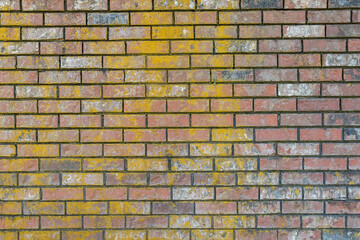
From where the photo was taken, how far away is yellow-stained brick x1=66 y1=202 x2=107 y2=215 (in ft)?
5.74

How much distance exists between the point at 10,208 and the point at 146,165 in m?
0.94

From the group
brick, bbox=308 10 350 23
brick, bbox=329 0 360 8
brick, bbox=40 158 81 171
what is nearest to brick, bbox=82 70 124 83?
brick, bbox=40 158 81 171

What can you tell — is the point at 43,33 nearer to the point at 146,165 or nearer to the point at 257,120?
the point at 146,165

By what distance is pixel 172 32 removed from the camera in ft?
5.69

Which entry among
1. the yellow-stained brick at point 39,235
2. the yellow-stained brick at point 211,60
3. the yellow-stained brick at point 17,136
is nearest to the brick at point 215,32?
the yellow-stained brick at point 211,60

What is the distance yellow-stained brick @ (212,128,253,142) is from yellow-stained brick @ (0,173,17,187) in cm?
134

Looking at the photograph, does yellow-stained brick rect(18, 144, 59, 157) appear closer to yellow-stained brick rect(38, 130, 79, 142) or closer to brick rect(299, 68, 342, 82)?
yellow-stained brick rect(38, 130, 79, 142)

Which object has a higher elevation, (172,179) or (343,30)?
(343,30)

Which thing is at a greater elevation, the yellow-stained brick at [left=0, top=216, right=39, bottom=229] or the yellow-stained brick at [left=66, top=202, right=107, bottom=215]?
the yellow-stained brick at [left=66, top=202, right=107, bottom=215]

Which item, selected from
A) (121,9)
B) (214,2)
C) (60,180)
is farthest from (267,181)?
(121,9)

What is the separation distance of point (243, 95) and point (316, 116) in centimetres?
49

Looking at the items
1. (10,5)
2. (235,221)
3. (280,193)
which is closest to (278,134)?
(280,193)

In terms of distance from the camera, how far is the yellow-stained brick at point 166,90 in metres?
1.73

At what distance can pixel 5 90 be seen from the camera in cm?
173
